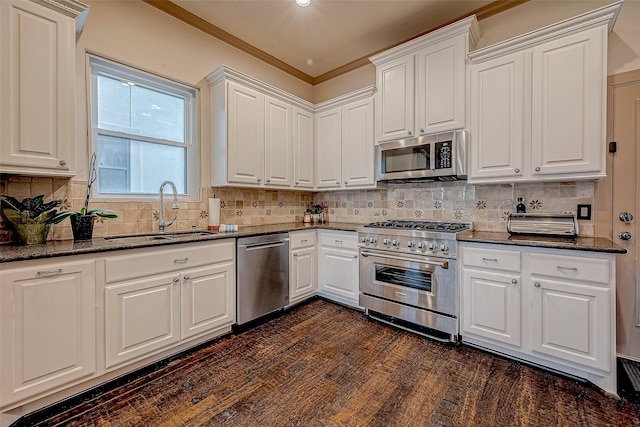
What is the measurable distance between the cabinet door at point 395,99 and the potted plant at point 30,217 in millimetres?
2864

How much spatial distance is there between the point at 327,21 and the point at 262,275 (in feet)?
8.83

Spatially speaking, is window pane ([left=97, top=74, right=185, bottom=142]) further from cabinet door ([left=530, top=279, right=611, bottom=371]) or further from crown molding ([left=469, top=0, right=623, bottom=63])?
cabinet door ([left=530, top=279, right=611, bottom=371])

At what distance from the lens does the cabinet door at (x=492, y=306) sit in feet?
7.01

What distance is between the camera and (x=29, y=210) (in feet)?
6.10

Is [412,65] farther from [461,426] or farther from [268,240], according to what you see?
[461,426]

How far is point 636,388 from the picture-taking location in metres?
1.82

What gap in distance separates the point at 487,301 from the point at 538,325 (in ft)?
1.11

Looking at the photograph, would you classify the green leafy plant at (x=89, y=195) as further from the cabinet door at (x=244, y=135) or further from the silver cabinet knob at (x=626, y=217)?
the silver cabinet knob at (x=626, y=217)

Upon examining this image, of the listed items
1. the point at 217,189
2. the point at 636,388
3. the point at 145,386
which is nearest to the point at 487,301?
the point at 636,388

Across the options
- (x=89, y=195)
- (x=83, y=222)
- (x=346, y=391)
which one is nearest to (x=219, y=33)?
(x=89, y=195)

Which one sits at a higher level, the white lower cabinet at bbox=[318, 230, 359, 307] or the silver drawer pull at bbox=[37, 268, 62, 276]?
the silver drawer pull at bbox=[37, 268, 62, 276]

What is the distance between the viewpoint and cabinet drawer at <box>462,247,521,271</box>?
2.13 metres

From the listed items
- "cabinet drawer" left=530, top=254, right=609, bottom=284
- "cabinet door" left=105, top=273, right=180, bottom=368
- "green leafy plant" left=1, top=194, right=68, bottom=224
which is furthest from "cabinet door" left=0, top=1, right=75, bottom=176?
"cabinet drawer" left=530, top=254, right=609, bottom=284

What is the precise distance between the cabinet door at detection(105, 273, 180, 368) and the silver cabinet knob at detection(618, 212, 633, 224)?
11.2 ft
